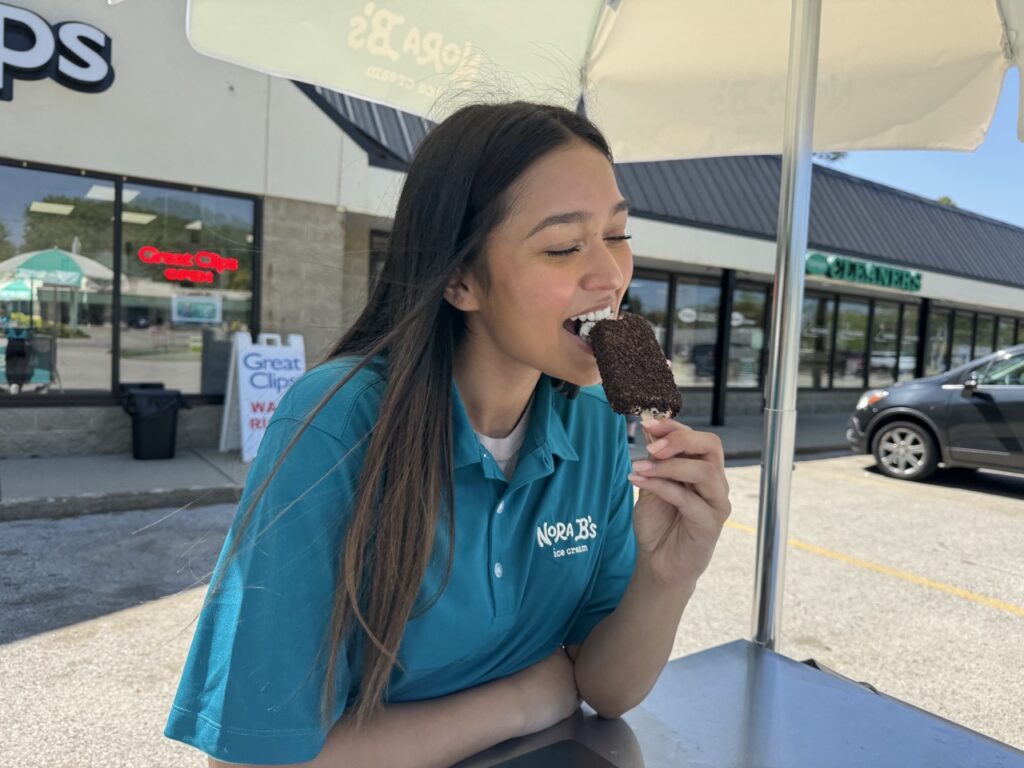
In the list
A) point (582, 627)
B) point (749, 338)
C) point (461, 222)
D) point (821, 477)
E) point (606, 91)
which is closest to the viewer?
point (461, 222)

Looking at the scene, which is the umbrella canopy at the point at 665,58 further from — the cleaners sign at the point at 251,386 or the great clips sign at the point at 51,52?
the great clips sign at the point at 51,52

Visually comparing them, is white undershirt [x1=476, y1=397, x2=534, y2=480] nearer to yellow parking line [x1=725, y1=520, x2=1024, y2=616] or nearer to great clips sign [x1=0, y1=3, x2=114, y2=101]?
yellow parking line [x1=725, y1=520, x2=1024, y2=616]

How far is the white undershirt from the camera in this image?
1734mm

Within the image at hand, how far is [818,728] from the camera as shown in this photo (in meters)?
1.66

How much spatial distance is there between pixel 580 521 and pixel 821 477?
949 centimetres

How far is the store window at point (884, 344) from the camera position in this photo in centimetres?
1967

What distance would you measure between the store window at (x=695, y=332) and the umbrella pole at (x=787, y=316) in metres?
13.5

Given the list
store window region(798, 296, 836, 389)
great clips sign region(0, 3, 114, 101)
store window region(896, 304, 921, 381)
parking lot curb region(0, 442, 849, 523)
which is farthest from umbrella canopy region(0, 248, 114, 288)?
store window region(896, 304, 921, 381)

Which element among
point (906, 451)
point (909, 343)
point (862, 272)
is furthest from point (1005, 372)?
point (909, 343)

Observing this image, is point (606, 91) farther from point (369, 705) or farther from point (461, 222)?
point (369, 705)

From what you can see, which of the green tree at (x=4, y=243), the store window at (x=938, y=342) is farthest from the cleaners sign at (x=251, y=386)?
the store window at (x=938, y=342)

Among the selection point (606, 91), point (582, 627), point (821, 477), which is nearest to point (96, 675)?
point (582, 627)

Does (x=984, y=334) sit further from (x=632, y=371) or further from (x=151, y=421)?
(x=632, y=371)

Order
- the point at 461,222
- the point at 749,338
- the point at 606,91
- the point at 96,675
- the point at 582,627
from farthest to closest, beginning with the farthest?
the point at 749,338 → the point at 96,675 → the point at 606,91 → the point at 582,627 → the point at 461,222
